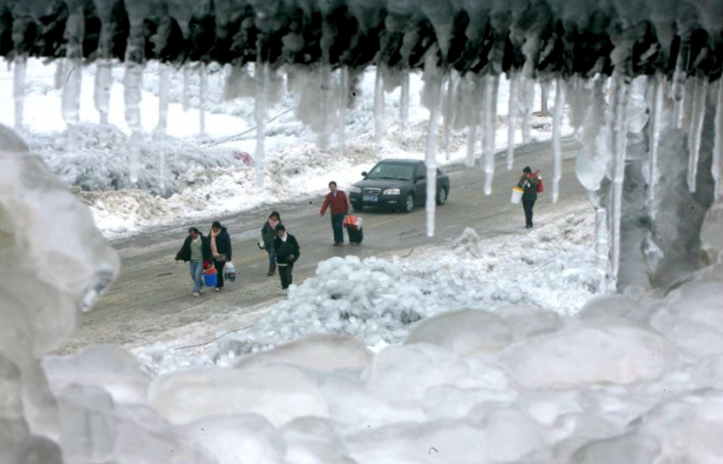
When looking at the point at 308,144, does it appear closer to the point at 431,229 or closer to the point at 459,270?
the point at 459,270

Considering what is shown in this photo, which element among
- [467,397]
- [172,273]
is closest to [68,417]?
[467,397]

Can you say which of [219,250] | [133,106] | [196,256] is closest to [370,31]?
[133,106]

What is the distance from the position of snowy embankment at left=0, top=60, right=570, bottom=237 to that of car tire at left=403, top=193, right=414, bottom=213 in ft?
5.34

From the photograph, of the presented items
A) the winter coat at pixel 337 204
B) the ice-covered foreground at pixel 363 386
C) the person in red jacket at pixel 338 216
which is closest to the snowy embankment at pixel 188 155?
the winter coat at pixel 337 204

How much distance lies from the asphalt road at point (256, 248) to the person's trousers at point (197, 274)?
0.19 metres

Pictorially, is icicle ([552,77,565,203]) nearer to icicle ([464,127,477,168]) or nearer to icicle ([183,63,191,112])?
icicle ([464,127,477,168])

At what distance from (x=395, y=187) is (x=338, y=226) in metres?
3.07

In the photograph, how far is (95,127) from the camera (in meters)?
23.0

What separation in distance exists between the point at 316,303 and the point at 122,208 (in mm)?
9363

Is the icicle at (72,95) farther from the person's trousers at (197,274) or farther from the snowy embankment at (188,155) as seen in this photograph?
the snowy embankment at (188,155)

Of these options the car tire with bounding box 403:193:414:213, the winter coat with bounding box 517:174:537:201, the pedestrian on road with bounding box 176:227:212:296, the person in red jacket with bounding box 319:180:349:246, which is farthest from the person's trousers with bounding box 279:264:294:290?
the car tire with bounding box 403:193:414:213

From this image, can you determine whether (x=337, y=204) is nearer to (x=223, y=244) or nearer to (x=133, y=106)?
(x=223, y=244)

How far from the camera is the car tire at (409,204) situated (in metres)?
21.0

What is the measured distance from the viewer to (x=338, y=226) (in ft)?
59.6
